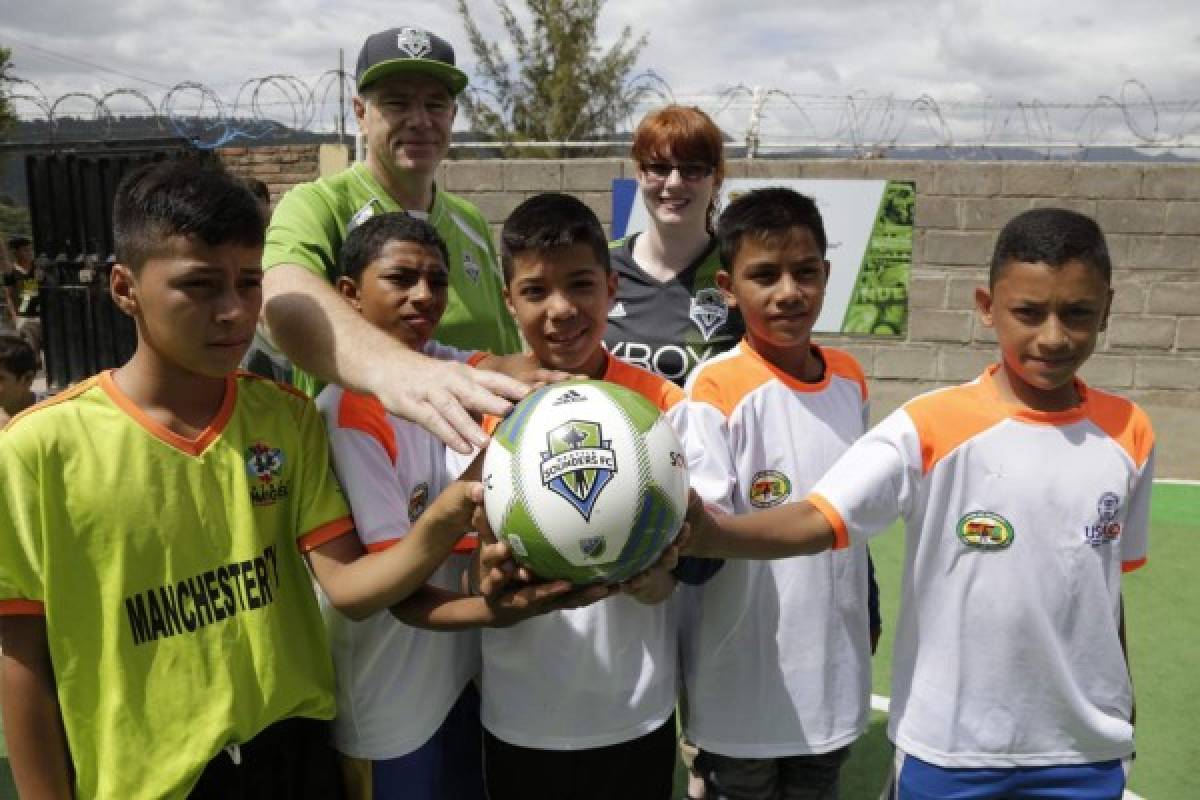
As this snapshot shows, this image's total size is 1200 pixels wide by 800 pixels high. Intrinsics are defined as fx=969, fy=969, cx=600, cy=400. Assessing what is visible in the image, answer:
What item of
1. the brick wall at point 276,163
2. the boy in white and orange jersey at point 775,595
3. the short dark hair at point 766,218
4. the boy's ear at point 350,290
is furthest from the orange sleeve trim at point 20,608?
the brick wall at point 276,163

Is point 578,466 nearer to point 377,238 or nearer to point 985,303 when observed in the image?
point 377,238

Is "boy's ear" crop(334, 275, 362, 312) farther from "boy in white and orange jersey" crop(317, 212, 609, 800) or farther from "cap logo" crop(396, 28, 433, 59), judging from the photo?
"cap logo" crop(396, 28, 433, 59)

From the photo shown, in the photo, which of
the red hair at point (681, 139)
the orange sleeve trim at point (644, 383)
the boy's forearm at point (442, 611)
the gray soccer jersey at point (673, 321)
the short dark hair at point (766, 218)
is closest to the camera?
the boy's forearm at point (442, 611)

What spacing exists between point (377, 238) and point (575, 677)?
47.7 inches

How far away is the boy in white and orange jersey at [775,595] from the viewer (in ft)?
8.16

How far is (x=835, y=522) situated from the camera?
Answer: 87.8 inches

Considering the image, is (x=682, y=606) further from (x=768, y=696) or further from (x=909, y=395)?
(x=909, y=395)

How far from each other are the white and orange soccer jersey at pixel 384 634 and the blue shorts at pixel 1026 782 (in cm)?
120

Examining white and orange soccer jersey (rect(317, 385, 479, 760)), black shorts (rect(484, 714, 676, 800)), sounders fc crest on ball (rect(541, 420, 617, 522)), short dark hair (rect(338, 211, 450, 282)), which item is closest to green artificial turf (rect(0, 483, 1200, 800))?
black shorts (rect(484, 714, 676, 800))

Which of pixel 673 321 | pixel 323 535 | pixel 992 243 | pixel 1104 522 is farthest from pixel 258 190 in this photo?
pixel 992 243

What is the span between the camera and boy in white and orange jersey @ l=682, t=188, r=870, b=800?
2.49m

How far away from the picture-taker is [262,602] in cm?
209

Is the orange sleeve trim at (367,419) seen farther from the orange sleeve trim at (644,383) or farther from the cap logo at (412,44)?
the cap logo at (412,44)

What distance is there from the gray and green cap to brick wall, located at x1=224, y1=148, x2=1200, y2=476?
671 cm
